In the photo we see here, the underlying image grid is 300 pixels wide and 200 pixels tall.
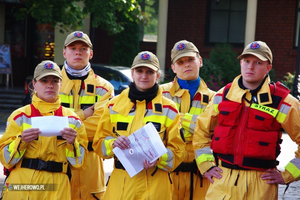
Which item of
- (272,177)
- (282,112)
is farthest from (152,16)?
(272,177)

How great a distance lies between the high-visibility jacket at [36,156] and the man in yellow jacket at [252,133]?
1.34 meters

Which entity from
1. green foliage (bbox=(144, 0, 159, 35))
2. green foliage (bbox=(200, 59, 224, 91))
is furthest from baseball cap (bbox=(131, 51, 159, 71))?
green foliage (bbox=(144, 0, 159, 35))

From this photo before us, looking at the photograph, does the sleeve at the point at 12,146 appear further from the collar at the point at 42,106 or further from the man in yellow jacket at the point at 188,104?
the man in yellow jacket at the point at 188,104

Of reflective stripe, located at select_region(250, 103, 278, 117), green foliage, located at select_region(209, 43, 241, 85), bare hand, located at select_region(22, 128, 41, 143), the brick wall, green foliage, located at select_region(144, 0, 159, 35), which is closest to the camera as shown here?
reflective stripe, located at select_region(250, 103, 278, 117)

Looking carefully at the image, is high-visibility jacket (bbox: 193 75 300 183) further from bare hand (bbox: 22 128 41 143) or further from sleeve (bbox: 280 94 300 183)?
bare hand (bbox: 22 128 41 143)

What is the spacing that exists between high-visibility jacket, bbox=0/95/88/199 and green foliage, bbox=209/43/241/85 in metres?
12.5

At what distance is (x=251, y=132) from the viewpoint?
13.6 feet

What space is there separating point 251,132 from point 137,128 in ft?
3.42

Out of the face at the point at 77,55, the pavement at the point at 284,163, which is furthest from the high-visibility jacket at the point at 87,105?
the pavement at the point at 284,163

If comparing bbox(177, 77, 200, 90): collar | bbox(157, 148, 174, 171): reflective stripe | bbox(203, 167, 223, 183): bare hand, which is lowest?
bbox(203, 167, 223, 183): bare hand

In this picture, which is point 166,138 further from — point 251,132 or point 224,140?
point 251,132

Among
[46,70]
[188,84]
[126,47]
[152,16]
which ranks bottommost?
[188,84]

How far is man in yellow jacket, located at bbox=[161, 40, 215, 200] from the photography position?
17.3ft

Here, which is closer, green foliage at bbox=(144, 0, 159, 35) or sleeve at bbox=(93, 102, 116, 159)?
sleeve at bbox=(93, 102, 116, 159)
